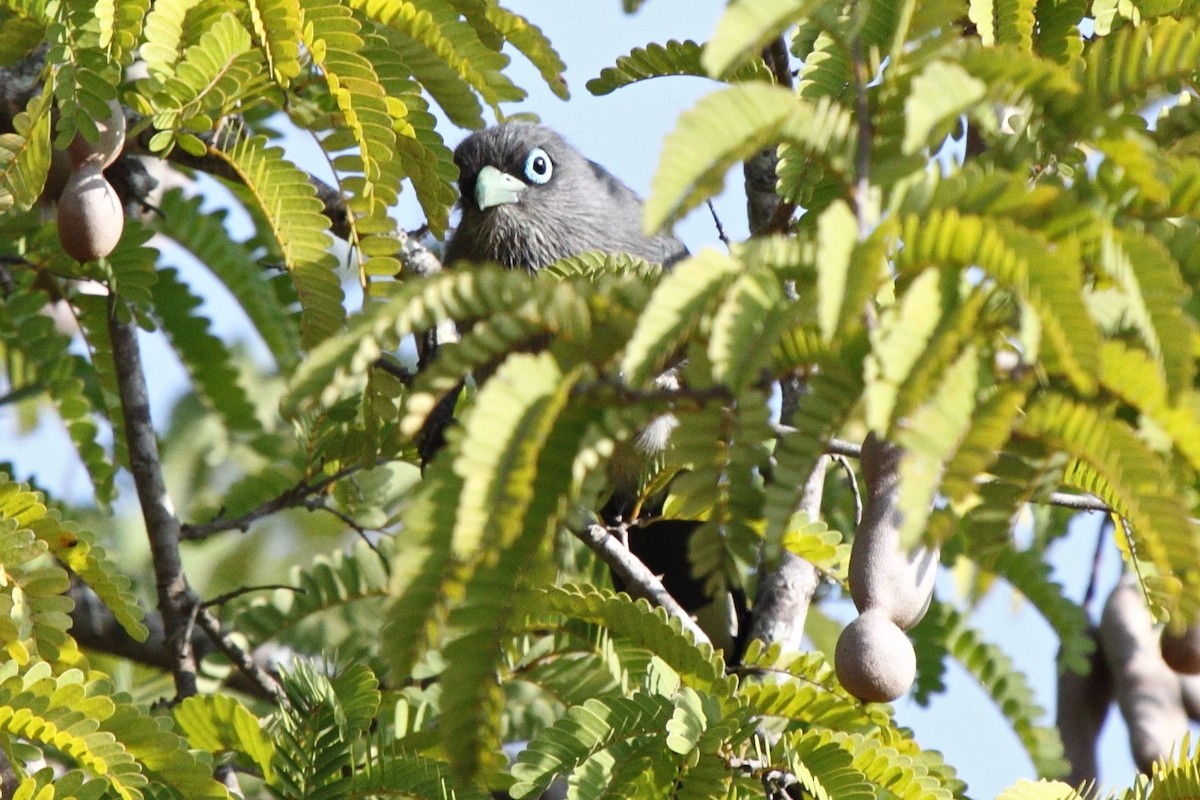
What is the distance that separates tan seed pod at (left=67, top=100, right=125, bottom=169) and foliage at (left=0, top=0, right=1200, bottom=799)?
5cm

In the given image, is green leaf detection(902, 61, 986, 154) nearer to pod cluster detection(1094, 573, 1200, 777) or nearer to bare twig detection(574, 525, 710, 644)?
bare twig detection(574, 525, 710, 644)

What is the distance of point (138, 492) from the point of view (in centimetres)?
363

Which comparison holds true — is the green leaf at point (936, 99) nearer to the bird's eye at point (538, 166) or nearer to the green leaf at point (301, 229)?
the green leaf at point (301, 229)

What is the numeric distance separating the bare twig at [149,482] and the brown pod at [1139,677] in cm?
254

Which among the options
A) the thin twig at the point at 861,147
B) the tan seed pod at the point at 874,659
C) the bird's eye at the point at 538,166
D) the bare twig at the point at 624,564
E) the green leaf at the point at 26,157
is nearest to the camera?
the thin twig at the point at 861,147

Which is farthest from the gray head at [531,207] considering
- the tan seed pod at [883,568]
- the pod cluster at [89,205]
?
the tan seed pod at [883,568]

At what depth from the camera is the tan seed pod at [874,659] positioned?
7.29 ft

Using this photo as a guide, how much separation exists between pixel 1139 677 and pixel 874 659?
2.29m

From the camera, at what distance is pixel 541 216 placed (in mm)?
4727

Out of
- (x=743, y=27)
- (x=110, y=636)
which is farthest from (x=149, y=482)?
(x=743, y=27)

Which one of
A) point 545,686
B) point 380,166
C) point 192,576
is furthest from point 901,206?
point 192,576

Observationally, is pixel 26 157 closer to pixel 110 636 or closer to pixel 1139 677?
pixel 110 636

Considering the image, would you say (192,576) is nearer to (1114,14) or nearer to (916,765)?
(916,765)

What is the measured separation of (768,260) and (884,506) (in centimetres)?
78
